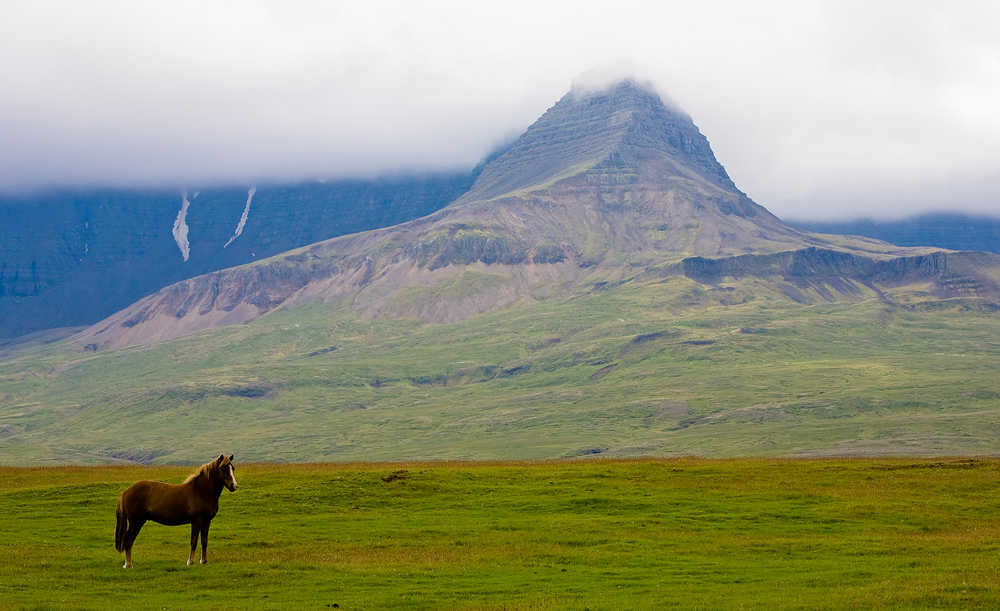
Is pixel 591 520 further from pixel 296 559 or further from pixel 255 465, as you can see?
pixel 255 465

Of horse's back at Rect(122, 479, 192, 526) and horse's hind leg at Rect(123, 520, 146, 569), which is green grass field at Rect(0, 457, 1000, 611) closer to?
horse's hind leg at Rect(123, 520, 146, 569)

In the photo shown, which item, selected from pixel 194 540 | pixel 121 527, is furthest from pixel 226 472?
pixel 121 527

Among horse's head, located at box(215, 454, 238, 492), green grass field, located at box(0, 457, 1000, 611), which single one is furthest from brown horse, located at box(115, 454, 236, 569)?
green grass field, located at box(0, 457, 1000, 611)

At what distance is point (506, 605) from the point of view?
30.8m

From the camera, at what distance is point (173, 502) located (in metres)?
35.1

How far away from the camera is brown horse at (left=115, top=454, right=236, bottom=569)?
3491cm

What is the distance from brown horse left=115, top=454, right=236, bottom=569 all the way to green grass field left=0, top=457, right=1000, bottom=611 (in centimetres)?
146

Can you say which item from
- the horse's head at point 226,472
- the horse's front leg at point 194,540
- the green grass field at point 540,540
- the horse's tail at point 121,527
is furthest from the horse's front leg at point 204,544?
the horse's tail at point 121,527

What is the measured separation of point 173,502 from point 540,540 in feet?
54.8

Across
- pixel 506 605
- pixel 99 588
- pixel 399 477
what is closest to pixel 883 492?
pixel 399 477

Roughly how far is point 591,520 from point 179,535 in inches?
785

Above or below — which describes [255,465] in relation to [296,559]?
below

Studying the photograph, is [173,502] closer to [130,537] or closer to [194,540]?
[194,540]

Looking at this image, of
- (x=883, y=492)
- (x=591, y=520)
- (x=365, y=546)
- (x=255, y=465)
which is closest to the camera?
(x=365, y=546)
